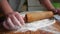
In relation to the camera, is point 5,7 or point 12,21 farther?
point 5,7

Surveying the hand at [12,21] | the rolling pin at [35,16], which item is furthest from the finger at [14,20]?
the rolling pin at [35,16]

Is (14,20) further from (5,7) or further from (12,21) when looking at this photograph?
(5,7)

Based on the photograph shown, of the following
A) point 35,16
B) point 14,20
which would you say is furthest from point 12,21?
point 35,16

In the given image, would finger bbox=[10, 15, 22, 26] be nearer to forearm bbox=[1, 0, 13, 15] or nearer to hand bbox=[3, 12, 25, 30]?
hand bbox=[3, 12, 25, 30]

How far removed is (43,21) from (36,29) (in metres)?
0.11

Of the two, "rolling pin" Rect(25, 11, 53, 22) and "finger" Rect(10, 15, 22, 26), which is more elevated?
"finger" Rect(10, 15, 22, 26)

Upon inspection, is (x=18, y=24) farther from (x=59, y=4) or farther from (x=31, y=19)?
(x=59, y=4)

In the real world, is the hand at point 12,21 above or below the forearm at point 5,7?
below

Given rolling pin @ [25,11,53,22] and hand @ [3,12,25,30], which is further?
rolling pin @ [25,11,53,22]

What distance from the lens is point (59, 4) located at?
1.27 m

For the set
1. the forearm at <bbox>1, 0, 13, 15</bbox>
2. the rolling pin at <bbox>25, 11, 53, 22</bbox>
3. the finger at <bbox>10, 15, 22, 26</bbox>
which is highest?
the forearm at <bbox>1, 0, 13, 15</bbox>

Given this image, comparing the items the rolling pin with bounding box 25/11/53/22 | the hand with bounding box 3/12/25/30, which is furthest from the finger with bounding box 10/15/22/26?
the rolling pin with bounding box 25/11/53/22

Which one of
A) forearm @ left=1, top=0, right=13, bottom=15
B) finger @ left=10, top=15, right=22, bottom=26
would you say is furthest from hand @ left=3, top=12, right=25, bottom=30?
forearm @ left=1, top=0, right=13, bottom=15

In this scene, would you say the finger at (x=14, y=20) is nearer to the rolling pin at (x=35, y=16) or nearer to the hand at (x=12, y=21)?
the hand at (x=12, y=21)
